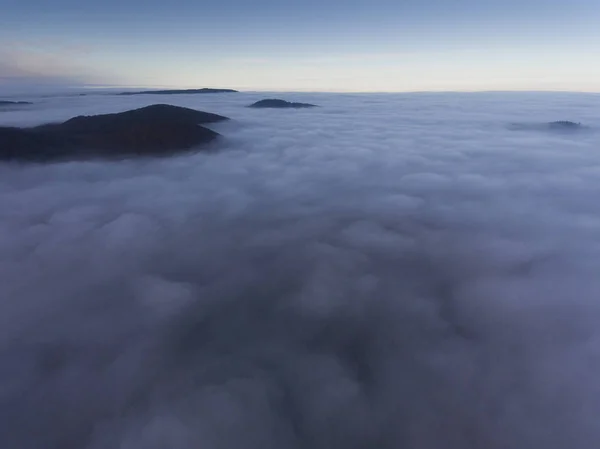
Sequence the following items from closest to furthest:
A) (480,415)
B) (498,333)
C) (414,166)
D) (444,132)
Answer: (480,415) < (498,333) < (414,166) < (444,132)

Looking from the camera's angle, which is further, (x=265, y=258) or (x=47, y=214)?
(x=47, y=214)

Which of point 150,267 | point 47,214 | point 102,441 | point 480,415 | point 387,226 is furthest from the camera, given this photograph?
point 47,214

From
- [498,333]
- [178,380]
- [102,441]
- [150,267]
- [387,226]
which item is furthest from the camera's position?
[387,226]

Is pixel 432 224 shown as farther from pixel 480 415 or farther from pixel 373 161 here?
pixel 373 161

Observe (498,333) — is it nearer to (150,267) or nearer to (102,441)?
(102,441)

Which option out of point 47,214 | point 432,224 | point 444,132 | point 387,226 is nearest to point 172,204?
point 47,214

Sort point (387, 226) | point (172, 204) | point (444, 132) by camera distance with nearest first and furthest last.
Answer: point (387, 226)
point (172, 204)
point (444, 132)

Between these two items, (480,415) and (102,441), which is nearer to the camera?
(102,441)

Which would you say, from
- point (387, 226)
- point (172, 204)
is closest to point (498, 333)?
point (387, 226)
